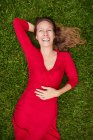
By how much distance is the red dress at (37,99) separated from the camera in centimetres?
470

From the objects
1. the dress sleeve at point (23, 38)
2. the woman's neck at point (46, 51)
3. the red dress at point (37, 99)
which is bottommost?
the red dress at point (37, 99)

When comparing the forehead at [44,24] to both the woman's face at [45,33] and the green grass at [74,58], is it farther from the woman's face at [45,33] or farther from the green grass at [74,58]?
the green grass at [74,58]

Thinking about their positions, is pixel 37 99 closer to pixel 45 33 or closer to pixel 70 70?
pixel 70 70

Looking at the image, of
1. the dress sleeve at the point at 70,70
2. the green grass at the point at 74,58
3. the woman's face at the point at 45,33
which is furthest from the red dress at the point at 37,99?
the green grass at the point at 74,58

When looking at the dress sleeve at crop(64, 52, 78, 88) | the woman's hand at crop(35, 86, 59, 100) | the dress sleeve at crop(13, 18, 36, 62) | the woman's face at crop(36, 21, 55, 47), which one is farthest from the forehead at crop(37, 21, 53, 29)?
the woman's hand at crop(35, 86, 59, 100)

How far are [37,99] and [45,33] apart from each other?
1005 millimetres

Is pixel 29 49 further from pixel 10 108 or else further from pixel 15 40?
pixel 10 108

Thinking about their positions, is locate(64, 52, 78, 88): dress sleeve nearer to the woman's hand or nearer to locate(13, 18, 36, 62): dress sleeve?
the woman's hand

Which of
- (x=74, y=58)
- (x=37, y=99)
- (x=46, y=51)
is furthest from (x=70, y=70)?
(x=74, y=58)

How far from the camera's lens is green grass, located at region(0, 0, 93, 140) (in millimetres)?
5684

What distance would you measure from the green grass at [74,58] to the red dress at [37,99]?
0.88m

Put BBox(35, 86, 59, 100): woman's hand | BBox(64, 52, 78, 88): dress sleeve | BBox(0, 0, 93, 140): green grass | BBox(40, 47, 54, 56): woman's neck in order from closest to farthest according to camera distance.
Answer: BBox(35, 86, 59, 100): woman's hand, BBox(64, 52, 78, 88): dress sleeve, BBox(40, 47, 54, 56): woman's neck, BBox(0, 0, 93, 140): green grass

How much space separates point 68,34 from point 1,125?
207cm

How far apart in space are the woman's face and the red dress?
0.22 meters
